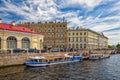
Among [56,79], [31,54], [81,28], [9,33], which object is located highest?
[81,28]

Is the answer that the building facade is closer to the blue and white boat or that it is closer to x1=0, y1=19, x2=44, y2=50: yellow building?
x1=0, y1=19, x2=44, y2=50: yellow building

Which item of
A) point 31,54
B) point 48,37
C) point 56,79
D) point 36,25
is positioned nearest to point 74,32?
point 48,37

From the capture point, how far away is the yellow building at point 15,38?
147 feet

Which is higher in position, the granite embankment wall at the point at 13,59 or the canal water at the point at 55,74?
the granite embankment wall at the point at 13,59

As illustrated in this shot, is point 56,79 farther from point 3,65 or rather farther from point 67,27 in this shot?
point 67,27

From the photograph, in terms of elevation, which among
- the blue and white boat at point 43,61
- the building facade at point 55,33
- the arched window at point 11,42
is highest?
the building facade at point 55,33

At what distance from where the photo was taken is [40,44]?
192 feet

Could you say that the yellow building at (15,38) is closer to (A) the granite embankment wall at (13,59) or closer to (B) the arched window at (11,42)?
(B) the arched window at (11,42)

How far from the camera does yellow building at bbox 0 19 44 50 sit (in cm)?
4477

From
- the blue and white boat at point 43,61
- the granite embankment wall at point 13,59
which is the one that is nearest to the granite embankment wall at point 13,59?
the granite embankment wall at point 13,59

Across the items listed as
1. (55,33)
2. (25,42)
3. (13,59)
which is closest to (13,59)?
(13,59)

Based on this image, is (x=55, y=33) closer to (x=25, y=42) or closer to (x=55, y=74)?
(x=25, y=42)

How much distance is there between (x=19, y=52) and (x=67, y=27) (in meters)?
51.5

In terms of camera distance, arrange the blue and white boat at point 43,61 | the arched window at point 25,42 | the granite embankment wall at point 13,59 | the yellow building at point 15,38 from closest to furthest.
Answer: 1. the granite embankment wall at point 13,59
2. the blue and white boat at point 43,61
3. the yellow building at point 15,38
4. the arched window at point 25,42
